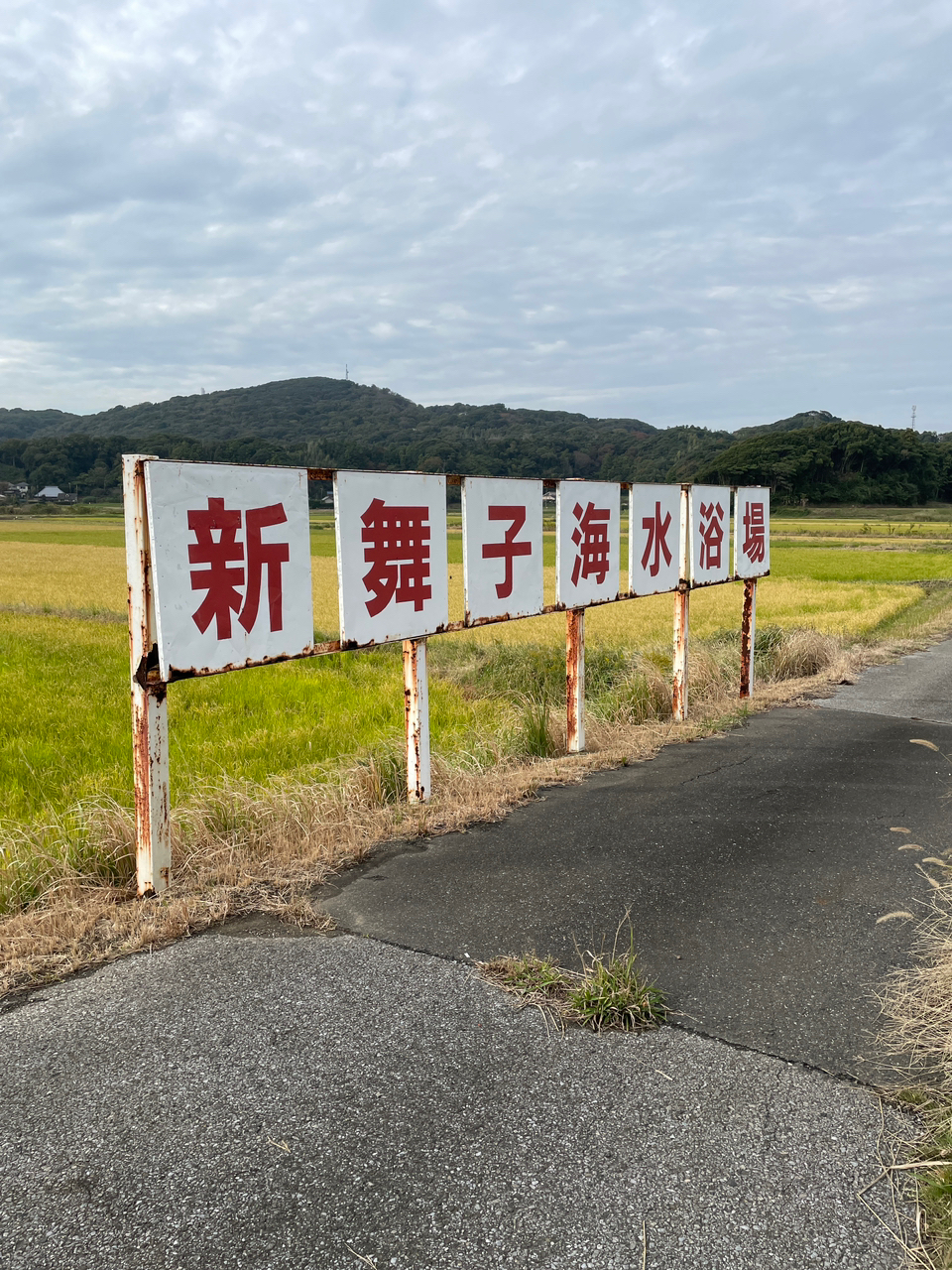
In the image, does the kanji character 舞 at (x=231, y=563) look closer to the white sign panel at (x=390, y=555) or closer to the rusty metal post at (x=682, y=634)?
the white sign panel at (x=390, y=555)

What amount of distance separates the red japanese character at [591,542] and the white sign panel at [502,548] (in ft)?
1.31

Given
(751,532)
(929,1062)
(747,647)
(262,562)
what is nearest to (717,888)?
(929,1062)

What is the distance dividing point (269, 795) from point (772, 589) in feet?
63.3

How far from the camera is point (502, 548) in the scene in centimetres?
505

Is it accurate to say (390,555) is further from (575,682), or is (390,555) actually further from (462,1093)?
(462,1093)

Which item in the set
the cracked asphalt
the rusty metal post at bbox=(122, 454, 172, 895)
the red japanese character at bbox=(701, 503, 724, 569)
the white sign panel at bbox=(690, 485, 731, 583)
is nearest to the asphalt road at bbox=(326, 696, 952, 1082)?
the cracked asphalt

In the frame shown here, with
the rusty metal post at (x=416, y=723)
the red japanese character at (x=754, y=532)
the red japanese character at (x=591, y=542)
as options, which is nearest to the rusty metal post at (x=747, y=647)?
the red japanese character at (x=754, y=532)

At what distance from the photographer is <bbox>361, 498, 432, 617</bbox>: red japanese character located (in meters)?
4.13

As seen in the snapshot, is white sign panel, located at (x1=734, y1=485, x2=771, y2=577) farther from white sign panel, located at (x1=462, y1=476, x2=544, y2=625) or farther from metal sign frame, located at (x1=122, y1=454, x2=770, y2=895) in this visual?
white sign panel, located at (x1=462, y1=476, x2=544, y2=625)

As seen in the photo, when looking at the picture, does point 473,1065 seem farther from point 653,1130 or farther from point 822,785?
point 822,785

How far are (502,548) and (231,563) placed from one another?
2040mm

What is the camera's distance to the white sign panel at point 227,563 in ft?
10.3

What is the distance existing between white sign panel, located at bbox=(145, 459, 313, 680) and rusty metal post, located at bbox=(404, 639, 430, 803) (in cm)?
82

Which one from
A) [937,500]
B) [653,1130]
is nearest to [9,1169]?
[653,1130]
